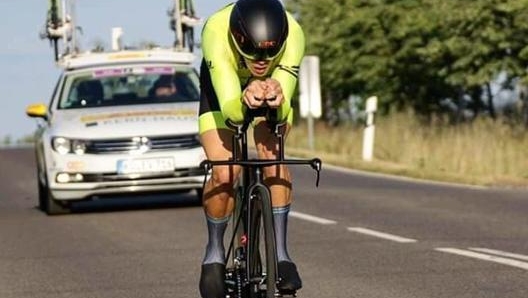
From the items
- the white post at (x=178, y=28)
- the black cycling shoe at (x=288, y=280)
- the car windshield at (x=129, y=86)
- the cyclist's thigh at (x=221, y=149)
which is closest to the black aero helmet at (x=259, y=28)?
the cyclist's thigh at (x=221, y=149)

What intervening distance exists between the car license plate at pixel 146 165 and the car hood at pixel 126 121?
0.26m

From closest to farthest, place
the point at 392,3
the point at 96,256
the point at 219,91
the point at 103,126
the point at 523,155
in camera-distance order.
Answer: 1. the point at 219,91
2. the point at 96,256
3. the point at 103,126
4. the point at 523,155
5. the point at 392,3

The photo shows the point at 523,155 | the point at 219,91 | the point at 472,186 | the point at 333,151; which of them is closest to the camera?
the point at 219,91

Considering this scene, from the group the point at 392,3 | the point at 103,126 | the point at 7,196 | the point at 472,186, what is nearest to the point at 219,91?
the point at 103,126

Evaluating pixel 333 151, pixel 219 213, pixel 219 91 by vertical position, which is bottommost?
pixel 333 151

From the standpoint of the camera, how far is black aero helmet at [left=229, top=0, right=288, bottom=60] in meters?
7.16

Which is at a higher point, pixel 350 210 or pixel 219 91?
pixel 219 91

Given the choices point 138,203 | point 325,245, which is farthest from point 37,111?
point 325,245

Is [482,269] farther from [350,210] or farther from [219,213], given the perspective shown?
[350,210]

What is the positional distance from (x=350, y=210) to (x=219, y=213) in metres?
9.41

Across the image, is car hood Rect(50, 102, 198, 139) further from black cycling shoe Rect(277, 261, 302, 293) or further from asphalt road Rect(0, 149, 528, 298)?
black cycling shoe Rect(277, 261, 302, 293)

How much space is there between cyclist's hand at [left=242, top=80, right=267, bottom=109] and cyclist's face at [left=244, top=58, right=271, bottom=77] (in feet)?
0.87

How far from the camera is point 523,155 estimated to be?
26.6 metres

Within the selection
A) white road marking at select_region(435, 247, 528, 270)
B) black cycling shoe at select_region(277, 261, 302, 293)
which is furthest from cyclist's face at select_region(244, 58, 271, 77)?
white road marking at select_region(435, 247, 528, 270)
